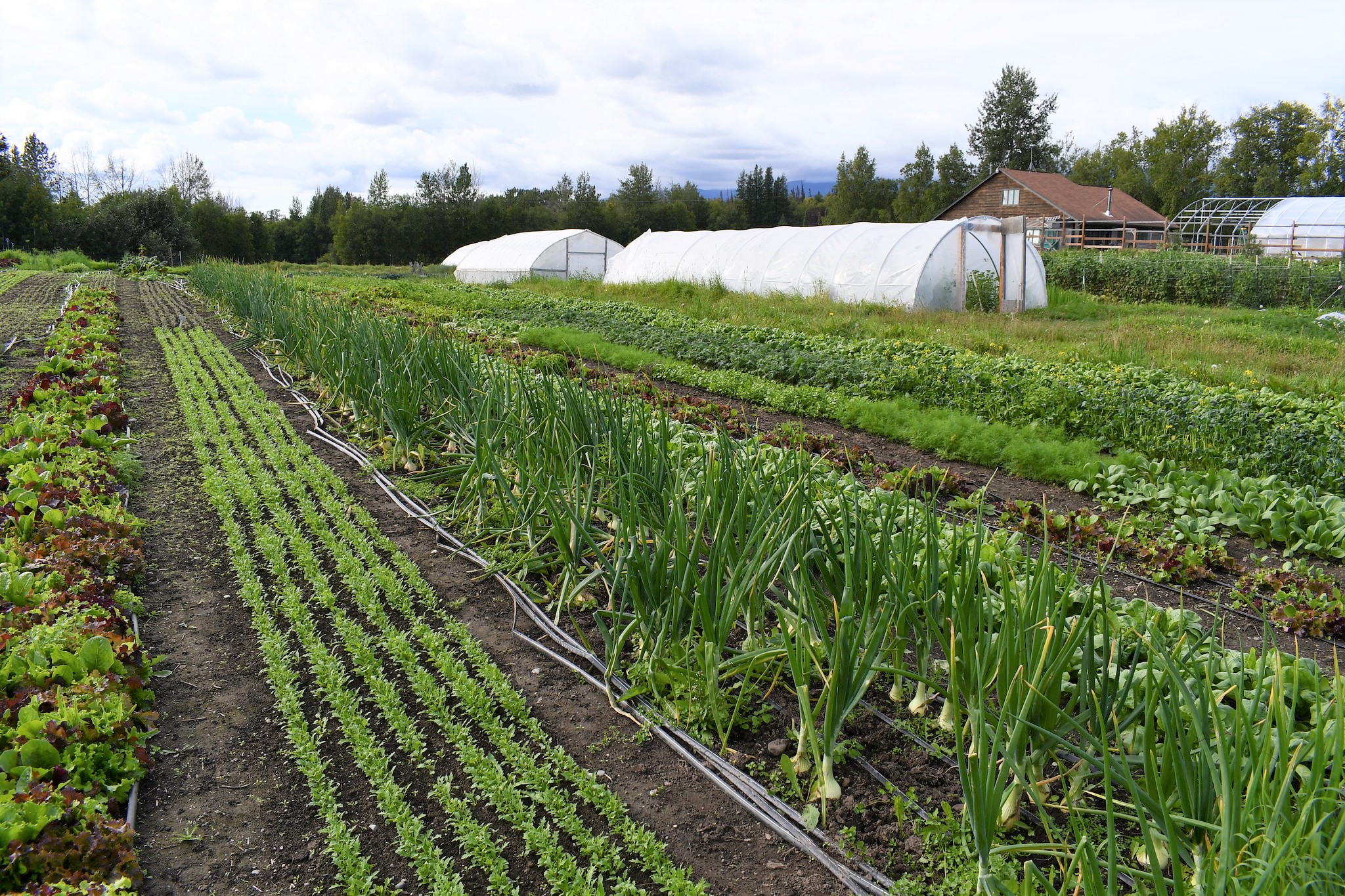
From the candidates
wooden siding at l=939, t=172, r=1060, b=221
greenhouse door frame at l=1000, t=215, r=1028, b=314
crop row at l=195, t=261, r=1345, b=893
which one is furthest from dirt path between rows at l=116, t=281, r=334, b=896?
wooden siding at l=939, t=172, r=1060, b=221

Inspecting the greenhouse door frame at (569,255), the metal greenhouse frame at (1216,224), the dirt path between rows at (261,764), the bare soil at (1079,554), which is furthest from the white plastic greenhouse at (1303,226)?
the dirt path between rows at (261,764)

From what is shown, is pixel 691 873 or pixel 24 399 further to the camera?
pixel 24 399

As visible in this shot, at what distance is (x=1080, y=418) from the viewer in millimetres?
6648

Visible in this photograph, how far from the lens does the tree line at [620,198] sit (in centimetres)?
3500

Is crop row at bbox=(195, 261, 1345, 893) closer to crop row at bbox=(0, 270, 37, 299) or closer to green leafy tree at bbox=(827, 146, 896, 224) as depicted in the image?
crop row at bbox=(0, 270, 37, 299)

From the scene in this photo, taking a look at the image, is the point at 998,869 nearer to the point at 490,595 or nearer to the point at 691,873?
the point at 691,873

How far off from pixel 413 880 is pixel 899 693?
1.59 metres

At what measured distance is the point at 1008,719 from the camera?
7.14ft

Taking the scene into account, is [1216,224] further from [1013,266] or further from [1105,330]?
[1105,330]

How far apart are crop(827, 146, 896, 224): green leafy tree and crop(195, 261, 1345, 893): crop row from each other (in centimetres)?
4473

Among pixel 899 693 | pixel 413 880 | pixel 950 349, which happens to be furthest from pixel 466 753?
pixel 950 349

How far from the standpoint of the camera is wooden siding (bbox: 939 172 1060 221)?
108 ft

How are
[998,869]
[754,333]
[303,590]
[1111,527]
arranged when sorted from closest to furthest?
1. [998,869]
2. [303,590]
3. [1111,527]
4. [754,333]

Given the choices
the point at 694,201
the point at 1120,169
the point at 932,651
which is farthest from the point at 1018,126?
the point at 932,651
